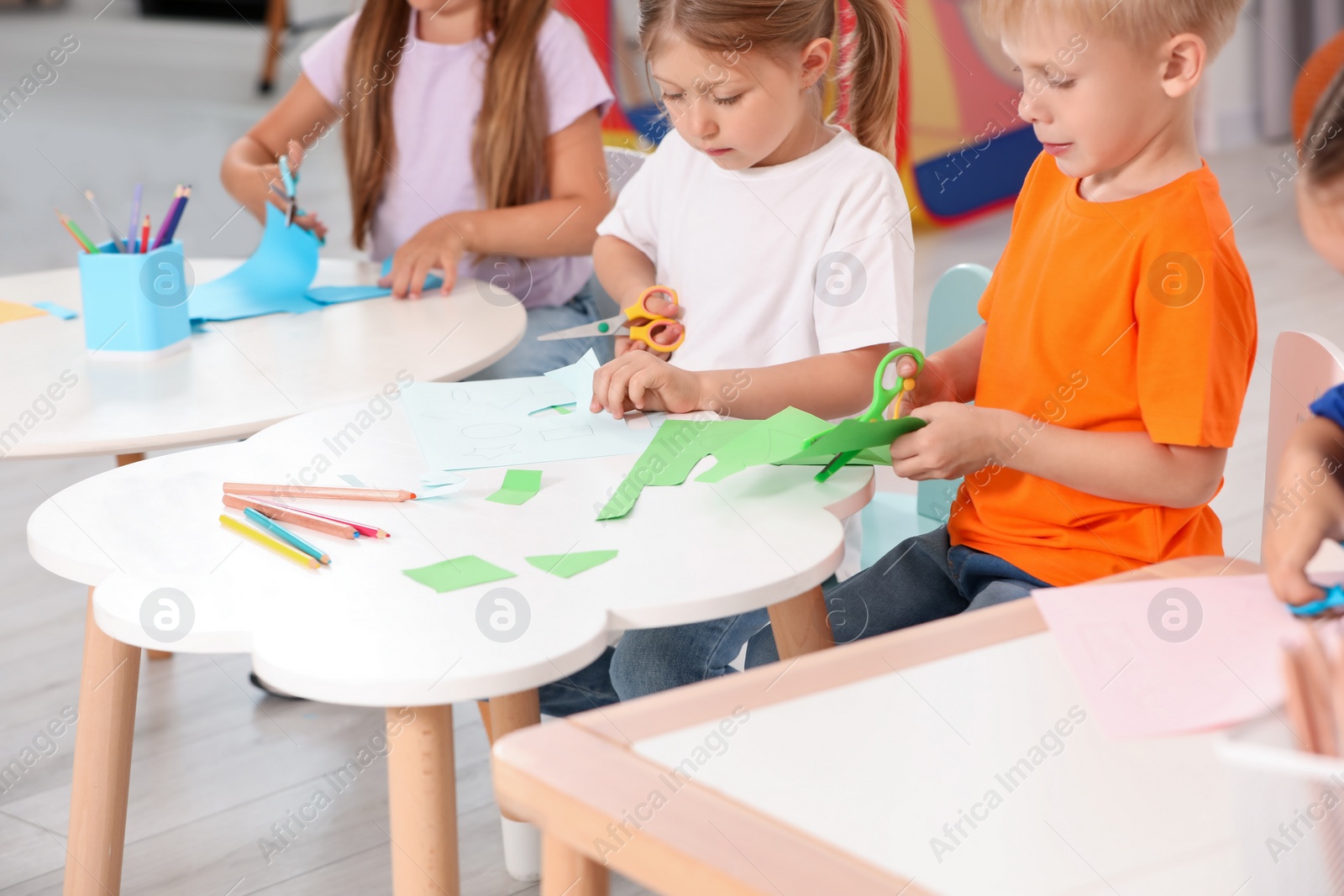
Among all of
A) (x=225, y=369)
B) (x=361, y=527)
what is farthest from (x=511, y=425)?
(x=225, y=369)

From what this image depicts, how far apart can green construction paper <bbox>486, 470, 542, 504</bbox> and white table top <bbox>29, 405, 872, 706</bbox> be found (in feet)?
0.04

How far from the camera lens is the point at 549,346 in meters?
1.60

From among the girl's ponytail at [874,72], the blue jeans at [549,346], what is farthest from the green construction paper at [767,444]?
the blue jeans at [549,346]

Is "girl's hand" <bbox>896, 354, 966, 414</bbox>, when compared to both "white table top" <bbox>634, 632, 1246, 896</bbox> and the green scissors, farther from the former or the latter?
"white table top" <bbox>634, 632, 1246, 896</bbox>

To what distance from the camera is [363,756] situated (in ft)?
5.00

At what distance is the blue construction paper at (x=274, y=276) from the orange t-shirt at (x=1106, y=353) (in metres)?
0.75

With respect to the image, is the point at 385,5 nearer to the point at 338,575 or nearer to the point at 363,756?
the point at 363,756

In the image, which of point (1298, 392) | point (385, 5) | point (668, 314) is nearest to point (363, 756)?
point (668, 314)

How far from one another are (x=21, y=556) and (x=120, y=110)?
4.82 meters

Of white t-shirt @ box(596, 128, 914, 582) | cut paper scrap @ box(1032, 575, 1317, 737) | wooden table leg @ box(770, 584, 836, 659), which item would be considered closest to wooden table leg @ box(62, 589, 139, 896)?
wooden table leg @ box(770, 584, 836, 659)

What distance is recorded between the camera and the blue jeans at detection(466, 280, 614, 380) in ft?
5.09

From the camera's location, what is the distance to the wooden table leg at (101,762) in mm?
972

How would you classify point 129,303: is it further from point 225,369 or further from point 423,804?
point 423,804

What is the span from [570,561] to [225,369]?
0.56 metres
